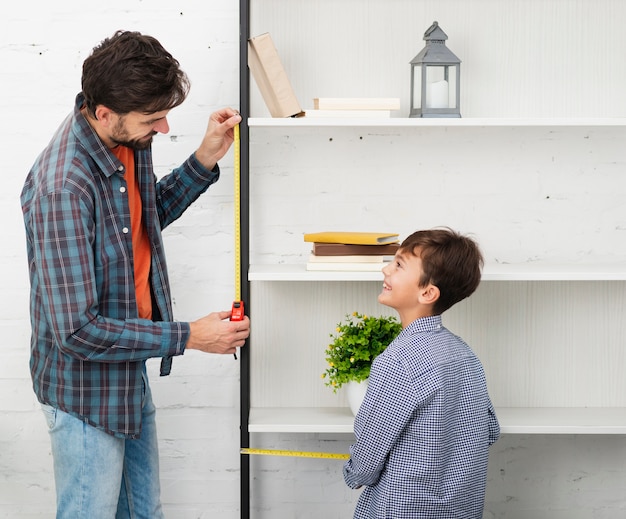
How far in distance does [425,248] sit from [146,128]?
2.34ft

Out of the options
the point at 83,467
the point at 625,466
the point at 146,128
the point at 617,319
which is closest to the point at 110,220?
the point at 146,128

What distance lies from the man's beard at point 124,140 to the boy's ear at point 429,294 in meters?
0.74

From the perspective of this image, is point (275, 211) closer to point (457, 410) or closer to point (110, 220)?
point (110, 220)

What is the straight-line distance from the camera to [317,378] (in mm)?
2492

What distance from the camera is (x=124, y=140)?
1.83 meters

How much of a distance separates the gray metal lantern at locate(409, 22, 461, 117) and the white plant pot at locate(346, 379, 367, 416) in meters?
0.77

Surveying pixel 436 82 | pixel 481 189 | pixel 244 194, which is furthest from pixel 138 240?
pixel 481 189

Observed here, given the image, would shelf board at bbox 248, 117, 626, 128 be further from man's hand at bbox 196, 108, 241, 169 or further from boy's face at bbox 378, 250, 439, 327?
boy's face at bbox 378, 250, 439, 327

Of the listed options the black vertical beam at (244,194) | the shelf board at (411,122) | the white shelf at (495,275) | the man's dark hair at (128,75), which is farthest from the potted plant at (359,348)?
the man's dark hair at (128,75)

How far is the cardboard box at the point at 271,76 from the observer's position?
2057mm

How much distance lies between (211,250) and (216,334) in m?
0.58

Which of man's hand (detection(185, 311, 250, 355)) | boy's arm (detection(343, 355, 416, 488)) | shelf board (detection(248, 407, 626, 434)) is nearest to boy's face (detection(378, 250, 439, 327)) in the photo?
boy's arm (detection(343, 355, 416, 488))

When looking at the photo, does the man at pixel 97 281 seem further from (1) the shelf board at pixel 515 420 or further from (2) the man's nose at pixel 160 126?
(1) the shelf board at pixel 515 420

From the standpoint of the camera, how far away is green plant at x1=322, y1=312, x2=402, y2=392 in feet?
7.14
